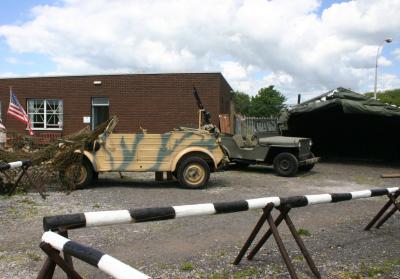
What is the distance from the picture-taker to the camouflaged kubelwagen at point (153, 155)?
34.7 feet

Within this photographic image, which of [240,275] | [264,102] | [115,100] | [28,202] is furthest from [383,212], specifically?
[264,102]

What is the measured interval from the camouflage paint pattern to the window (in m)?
13.2

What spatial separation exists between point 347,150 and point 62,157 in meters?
14.2

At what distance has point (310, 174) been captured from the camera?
1413 cm

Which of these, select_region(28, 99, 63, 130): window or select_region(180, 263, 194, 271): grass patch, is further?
select_region(28, 99, 63, 130): window

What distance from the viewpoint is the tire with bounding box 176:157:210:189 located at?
1061 centimetres

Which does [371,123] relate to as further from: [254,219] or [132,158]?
[254,219]

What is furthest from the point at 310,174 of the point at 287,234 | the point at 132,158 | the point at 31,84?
the point at 31,84

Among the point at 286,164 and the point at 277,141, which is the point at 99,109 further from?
the point at 286,164

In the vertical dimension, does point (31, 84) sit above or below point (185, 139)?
above

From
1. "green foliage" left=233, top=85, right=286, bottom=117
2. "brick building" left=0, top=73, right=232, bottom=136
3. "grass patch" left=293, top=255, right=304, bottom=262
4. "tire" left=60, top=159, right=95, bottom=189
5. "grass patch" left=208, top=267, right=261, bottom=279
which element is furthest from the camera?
"green foliage" left=233, top=85, right=286, bottom=117

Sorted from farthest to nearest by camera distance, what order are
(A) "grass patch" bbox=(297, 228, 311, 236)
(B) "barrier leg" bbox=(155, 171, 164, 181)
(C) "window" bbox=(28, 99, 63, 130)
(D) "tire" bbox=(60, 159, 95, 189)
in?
(C) "window" bbox=(28, 99, 63, 130) → (B) "barrier leg" bbox=(155, 171, 164, 181) → (D) "tire" bbox=(60, 159, 95, 189) → (A) "grass patch" bbox=(297, 228, 311, 236)

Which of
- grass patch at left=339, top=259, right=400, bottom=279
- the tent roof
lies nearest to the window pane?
the tent roof

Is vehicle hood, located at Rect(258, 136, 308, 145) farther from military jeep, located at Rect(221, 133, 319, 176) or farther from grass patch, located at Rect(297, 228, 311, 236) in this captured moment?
grass patch, located at Rect(297, 228, 311, 236)
